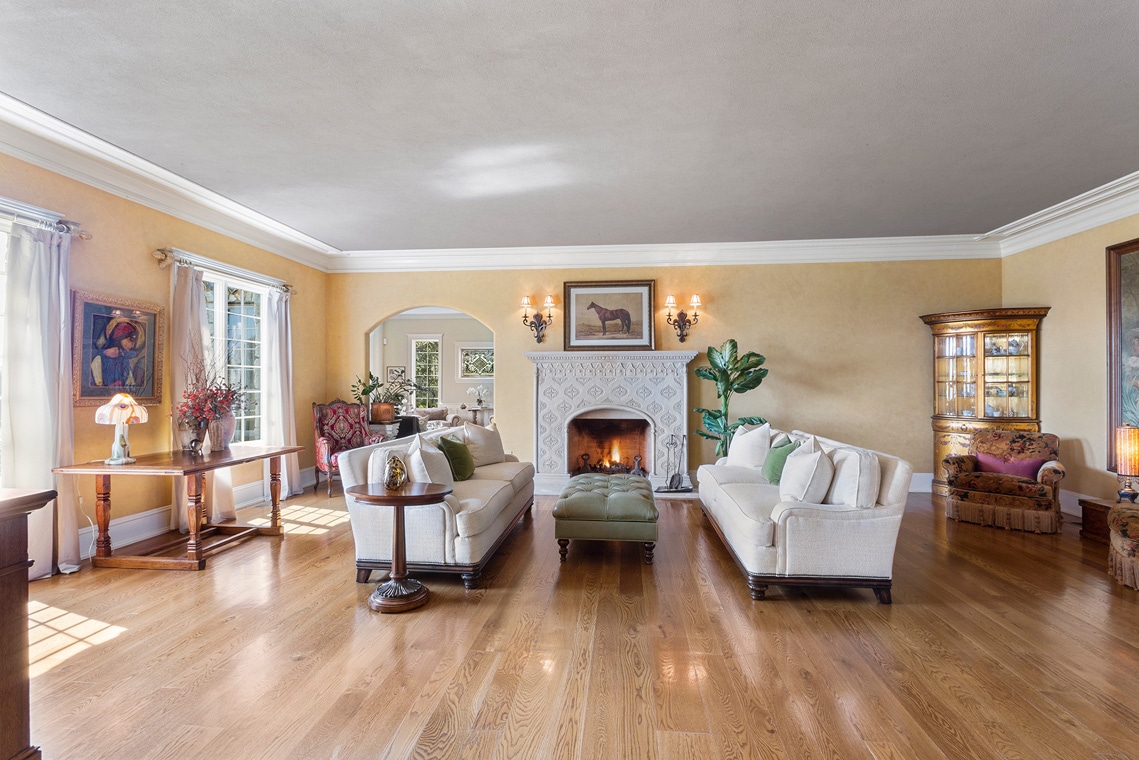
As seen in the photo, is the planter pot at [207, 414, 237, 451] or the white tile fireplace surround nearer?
the planter pot at [207, 414, 237, 451]

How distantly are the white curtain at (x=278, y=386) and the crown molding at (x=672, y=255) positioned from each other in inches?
52.3

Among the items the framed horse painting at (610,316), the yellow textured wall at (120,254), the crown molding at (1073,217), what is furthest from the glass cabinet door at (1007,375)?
the yellow textured wall at (120,254)

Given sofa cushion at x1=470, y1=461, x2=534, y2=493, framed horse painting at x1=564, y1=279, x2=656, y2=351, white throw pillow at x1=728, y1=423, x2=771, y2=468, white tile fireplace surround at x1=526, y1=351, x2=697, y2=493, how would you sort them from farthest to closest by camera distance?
framed horse painting at x1=564, y1=279, x2=656, y2=351 → white tile fireplace surround at x1=526, y1=351, x2=697, y2=493 → white throw pillow at x1=728, y1=423, x2=771, y2=468 → sofa cushion at x1=470, y1=461, x2=534, y2=493

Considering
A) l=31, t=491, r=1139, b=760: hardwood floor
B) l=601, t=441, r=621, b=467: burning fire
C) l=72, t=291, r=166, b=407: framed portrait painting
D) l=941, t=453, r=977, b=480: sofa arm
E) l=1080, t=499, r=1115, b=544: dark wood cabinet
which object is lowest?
l=31, t=491, r=1139, b=760: hardwood floor

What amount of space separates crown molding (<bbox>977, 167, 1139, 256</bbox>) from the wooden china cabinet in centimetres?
84

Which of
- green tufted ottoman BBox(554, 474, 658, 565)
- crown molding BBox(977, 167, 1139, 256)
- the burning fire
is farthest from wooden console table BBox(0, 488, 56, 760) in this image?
crown molding BBox(977, 167, 1139, 256)

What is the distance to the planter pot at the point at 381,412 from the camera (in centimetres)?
723

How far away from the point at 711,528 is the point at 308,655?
349 centimetres

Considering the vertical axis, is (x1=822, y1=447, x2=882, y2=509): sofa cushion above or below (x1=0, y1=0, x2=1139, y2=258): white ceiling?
below

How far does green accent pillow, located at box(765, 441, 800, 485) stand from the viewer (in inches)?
168

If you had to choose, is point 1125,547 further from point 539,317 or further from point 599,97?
point 539,317

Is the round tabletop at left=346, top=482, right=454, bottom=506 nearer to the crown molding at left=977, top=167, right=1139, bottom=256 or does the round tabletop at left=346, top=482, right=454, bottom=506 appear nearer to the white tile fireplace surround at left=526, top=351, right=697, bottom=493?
the white tile fireplace surround at left=526, top=351, right=697, bottom=493

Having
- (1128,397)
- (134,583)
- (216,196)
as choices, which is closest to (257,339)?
(216,196)

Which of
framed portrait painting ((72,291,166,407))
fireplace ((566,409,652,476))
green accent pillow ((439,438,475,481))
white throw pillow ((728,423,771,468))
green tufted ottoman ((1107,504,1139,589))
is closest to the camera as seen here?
green tufted ottoman ((1107,504,1139,589))
